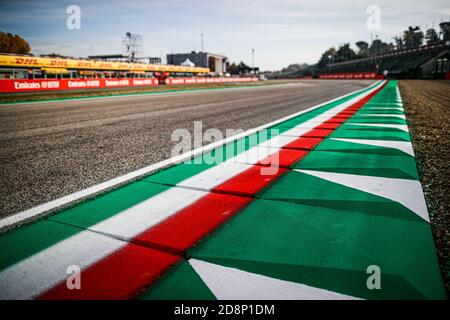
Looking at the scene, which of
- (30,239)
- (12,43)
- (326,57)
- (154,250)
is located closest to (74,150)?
(30,239)

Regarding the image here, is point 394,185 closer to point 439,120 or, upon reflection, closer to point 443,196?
point 443,196

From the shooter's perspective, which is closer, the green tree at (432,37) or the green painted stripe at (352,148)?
the green painted stripe at (352,148)

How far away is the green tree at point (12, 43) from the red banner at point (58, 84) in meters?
75.3

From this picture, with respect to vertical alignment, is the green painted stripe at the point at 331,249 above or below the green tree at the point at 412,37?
below

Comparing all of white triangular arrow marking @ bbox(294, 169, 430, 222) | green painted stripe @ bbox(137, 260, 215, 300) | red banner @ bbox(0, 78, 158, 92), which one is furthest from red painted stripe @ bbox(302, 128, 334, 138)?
red banner @ bbox(0, 78, 158, 92)

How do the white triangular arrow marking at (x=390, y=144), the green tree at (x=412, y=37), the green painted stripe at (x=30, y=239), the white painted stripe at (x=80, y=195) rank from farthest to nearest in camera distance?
the green tree at (x=412, y=37), the white triangular arrow marking at (x=390, y=144), the white painted stripe at (x=80, y=195), the green painted stripe at (x=30, y=239)

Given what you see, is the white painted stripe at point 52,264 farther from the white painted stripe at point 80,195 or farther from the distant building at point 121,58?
the distant building at point 121,58

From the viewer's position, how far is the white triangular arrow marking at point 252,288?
5.00 feet

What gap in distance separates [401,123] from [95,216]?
6.56 m

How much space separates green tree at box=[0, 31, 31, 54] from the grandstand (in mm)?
95301

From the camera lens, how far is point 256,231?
215 centimetres

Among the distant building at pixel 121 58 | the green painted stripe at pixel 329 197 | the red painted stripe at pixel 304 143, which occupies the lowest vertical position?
the green painted stripe at pixel 329 197

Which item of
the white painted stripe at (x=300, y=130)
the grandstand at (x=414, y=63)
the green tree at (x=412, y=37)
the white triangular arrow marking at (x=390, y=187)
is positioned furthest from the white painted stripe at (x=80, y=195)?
the green tree at (x=412, y=37)

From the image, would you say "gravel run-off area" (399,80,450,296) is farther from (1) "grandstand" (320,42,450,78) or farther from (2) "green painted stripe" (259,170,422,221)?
(1) "grandstand" (320,42,450,78)
